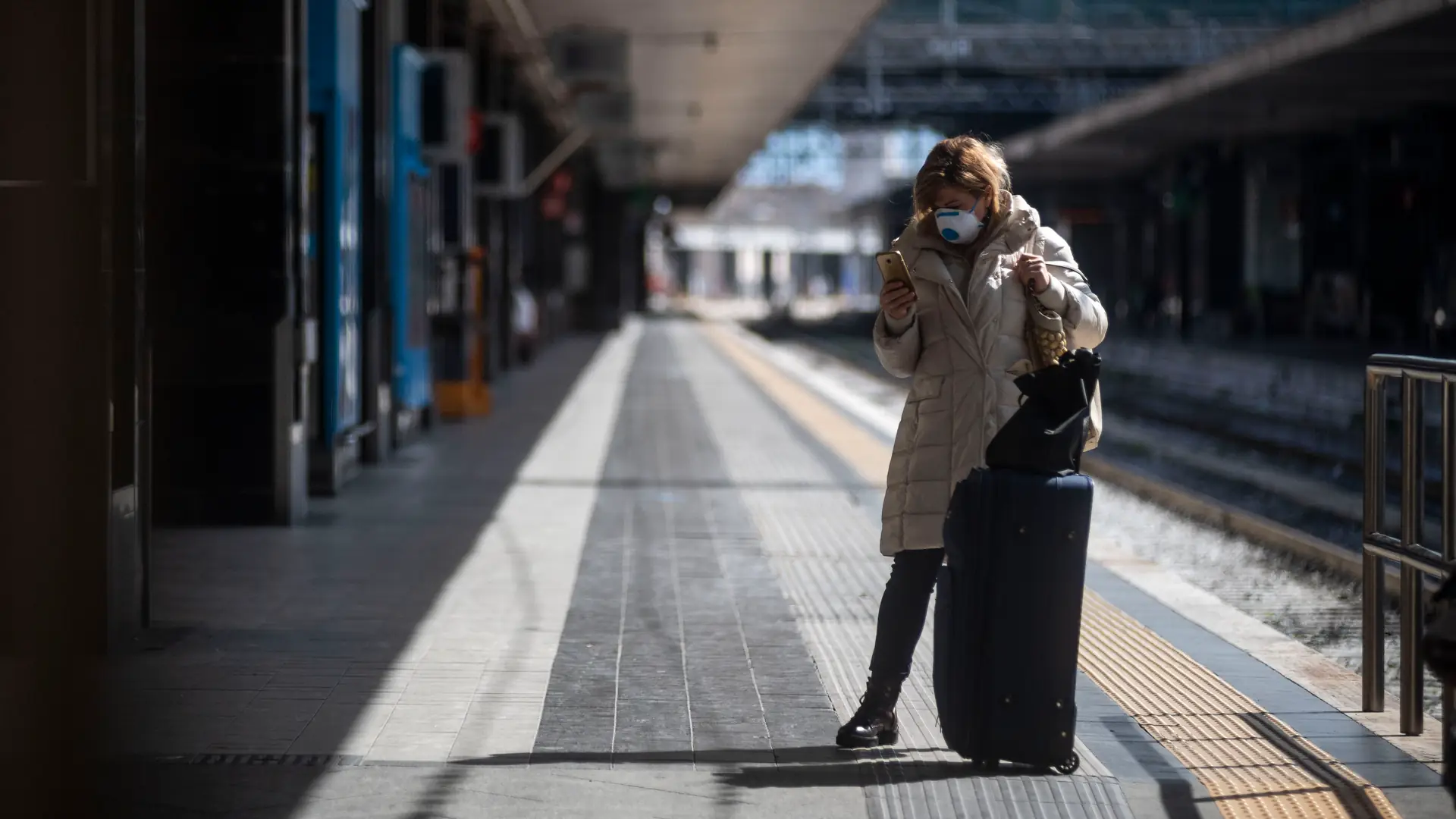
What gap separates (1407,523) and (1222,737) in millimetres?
769

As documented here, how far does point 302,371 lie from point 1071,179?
45.5m

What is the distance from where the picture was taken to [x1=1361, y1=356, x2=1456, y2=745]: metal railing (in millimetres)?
4738

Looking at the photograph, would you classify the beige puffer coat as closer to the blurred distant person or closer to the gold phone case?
the gold phone case

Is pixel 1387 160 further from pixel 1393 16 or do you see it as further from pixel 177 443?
pixel 177 443

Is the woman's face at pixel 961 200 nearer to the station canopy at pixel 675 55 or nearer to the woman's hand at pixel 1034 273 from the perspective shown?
the woman's hand at pixel 1034 273

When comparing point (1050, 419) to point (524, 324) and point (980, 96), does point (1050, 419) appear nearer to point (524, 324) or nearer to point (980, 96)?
point (524, 324)

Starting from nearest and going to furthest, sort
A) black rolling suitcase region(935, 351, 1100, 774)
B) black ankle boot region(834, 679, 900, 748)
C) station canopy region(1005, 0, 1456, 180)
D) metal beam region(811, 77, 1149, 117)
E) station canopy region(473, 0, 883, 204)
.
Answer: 1. black rolling suitcase region(935, 351, 1100, 774)
2. black ankle boot region(834, 679, 900, 748)
3. station canopy region(473, 0, 883, 204)
4. station canopy region(1005, 0, 1456, 180)
5. metal beam region(811, 77, 1149, 117)

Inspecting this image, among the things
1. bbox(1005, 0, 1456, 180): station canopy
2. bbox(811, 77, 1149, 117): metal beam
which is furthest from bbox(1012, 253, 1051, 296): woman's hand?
bbox(811, 77, 1149, 117): metal beam

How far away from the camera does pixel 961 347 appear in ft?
15.0

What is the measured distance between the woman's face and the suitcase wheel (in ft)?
4.29

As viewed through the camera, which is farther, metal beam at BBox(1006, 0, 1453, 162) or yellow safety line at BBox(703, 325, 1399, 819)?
metal beam at BBox(1006, 0, 1453, 162)

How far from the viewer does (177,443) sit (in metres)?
8.87

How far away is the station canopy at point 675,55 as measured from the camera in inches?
803

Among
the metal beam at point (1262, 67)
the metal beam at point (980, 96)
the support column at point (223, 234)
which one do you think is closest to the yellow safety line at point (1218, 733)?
the support column at point (223, 234)
